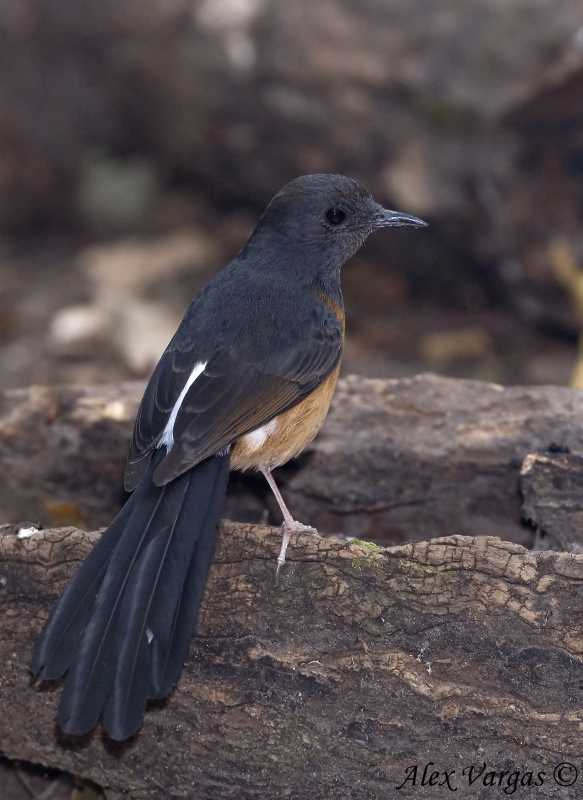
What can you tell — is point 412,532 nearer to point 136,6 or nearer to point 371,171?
point 371,171

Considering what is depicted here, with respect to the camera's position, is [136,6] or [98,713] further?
[136,6]

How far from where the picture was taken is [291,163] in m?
7.89

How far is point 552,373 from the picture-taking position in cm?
726

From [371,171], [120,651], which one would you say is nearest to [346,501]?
[120,651]

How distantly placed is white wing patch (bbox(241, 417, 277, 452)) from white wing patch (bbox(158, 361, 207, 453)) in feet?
1.20

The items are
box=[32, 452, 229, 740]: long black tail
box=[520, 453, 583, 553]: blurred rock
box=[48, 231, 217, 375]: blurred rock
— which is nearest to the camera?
box=[32, 452, 229, 740]: long black tail

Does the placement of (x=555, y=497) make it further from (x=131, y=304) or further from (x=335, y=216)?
(x=131, y=304)

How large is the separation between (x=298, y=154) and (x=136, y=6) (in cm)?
204

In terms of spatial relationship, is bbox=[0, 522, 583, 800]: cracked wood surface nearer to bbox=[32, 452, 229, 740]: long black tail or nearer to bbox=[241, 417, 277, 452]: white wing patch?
bbox=[32, 452, 229, 740]: long black tail

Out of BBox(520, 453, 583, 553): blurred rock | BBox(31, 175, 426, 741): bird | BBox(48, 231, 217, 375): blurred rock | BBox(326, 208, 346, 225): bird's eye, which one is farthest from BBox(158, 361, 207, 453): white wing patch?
BBox(48, 231, 217, 375): blurred rock

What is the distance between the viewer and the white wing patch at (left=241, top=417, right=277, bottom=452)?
420cm
